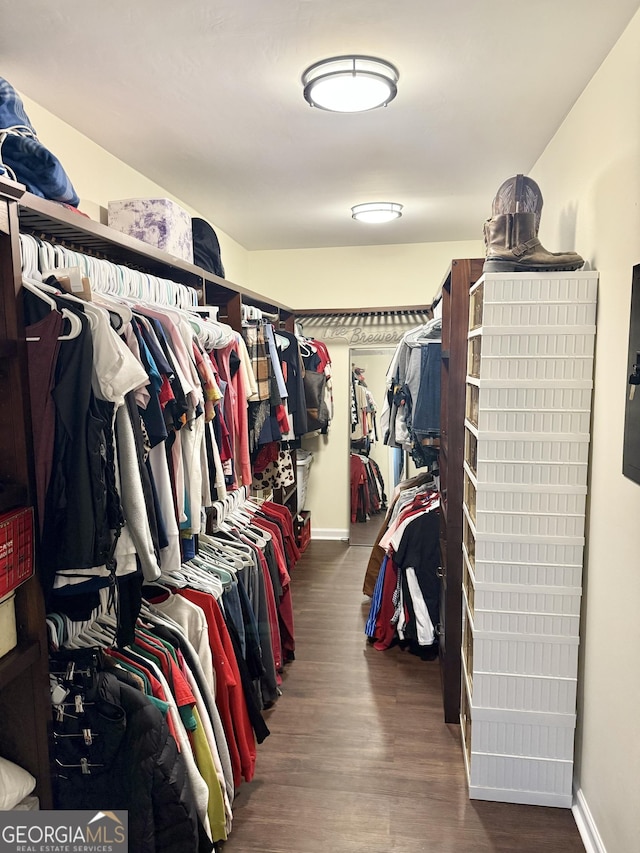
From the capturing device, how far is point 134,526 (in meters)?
1.45

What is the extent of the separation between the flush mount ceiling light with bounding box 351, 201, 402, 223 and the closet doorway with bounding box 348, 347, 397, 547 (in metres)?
1.32

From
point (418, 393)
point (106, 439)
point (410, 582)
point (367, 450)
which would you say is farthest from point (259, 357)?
point (367, 450)

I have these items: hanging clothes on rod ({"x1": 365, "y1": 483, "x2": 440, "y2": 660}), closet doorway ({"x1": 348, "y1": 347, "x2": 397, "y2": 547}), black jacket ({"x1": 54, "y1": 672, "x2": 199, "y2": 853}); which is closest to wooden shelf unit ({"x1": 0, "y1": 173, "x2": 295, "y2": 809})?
black jacket ({"x1": 54, "y1": 672, "x2": 199, "y2": 853})

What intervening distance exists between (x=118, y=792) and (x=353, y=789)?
1.03 meters

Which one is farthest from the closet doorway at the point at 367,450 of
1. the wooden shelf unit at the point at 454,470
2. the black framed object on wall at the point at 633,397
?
the black framed object on wall at the point at 633,397

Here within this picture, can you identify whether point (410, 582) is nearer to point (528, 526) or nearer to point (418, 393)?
point (418, 393)

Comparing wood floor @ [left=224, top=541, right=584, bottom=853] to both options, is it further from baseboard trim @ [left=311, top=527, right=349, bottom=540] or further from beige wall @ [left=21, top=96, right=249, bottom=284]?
beige wall @ [left=21, top=96, right=249, bottom=284]

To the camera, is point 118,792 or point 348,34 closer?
point 118,792

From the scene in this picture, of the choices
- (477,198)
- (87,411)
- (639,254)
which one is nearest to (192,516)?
(87,411)

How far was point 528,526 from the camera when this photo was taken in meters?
2.00

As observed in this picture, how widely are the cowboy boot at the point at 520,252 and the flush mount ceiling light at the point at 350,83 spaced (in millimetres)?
583

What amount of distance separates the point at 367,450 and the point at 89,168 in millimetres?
3174

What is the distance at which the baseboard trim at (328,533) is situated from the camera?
512 cm

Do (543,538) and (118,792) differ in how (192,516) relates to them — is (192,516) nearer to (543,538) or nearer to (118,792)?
(118,792)
